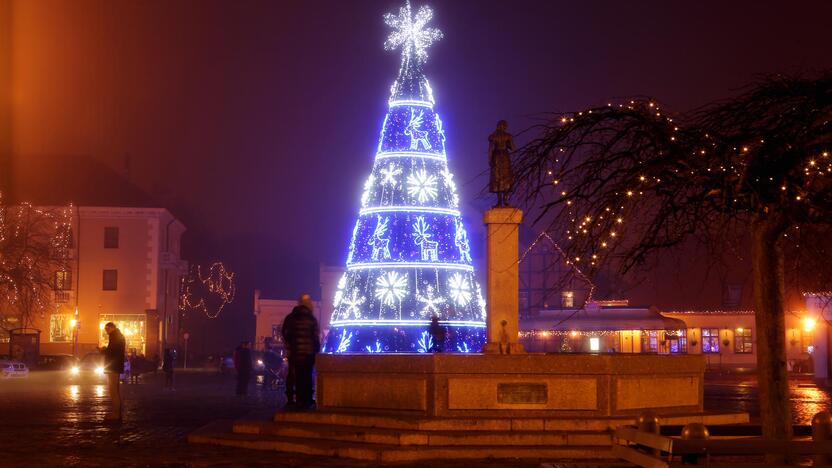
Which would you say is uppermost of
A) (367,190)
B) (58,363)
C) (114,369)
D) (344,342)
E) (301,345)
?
(367,190)

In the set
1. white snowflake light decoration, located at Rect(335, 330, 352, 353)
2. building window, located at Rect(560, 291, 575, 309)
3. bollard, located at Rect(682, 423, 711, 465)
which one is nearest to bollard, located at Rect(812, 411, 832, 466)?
bollard, located at Rect(682, 423, 711, 465)

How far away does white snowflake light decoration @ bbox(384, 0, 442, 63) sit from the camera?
33469 mm

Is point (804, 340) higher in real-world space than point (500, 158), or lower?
lower

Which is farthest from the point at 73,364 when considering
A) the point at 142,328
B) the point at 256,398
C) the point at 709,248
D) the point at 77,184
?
the point at 709,248

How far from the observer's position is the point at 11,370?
1729 inches

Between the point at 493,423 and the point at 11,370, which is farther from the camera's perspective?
the point at 11,370

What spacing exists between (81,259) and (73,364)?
12.8 metres

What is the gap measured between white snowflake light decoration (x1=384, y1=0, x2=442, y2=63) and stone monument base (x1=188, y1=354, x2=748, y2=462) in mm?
18784

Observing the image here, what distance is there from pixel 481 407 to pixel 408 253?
15909mm

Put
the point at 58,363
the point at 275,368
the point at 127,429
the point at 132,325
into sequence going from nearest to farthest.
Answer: the point at 127,429
the point at 275,368
the point at 58,363
the point at 132,325

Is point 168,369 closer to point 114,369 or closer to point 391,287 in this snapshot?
point 391,287

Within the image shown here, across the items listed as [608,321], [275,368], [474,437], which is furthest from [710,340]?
[474,437]

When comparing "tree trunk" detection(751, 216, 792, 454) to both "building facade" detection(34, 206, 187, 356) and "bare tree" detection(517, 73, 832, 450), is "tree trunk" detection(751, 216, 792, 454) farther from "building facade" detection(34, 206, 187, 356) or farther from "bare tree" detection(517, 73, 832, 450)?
"building facade" detection(34, 206, 187, 356)

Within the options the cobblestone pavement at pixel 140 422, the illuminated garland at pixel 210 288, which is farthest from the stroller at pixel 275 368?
the illuminated garland at pixel 210 288
